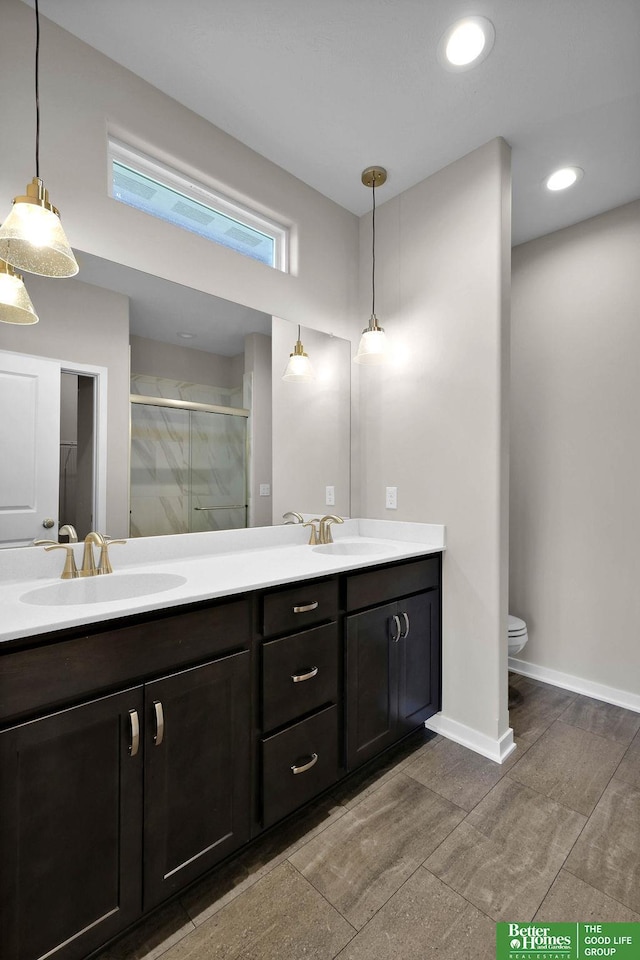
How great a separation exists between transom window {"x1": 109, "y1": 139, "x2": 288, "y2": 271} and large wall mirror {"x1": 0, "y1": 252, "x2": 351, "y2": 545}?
0.36 metres

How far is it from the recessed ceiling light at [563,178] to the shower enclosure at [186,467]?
1953 millimetres

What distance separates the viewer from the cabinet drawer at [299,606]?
1.39 meters

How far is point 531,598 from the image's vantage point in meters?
2.78

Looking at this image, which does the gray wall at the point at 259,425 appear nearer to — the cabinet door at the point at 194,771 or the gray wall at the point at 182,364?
the gray wall at the point at 182,364

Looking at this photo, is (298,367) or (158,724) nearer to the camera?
(158,724)

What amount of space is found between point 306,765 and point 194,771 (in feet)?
1.46

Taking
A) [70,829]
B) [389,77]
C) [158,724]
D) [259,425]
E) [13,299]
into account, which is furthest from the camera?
[259,425]

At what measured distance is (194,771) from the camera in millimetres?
1199

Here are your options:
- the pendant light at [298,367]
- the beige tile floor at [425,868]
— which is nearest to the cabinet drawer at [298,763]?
the beige tile floor at [425,868]

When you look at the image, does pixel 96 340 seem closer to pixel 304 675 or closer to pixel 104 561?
pixel 104 561

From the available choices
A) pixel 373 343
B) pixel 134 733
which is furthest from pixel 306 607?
pixel 373 343

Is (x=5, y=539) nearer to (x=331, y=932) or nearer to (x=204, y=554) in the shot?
(x=204, y=554)

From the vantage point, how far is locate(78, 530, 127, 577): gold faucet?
1.48 metres

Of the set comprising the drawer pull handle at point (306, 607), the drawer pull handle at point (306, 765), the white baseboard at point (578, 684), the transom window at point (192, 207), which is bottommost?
the white baseboard at point (578, 684)
